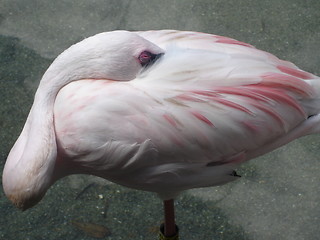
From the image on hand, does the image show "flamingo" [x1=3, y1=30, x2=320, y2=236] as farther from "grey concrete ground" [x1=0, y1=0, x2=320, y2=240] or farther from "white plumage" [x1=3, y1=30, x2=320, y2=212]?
"grey concrete ground" [x1=0, y1=0, x2=320, y2=240]

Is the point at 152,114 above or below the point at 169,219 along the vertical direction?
above

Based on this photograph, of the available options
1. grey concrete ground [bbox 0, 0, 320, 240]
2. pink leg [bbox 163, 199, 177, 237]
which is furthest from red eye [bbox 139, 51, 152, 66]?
grey concrete ground [bbox 0, 0, 320, 240]

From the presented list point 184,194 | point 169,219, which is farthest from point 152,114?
point 184,194

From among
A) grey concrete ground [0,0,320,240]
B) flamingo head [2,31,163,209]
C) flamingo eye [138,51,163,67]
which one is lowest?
grey concrete ground [0,0,320,240]

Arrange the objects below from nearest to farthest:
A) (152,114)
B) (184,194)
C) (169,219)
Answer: (152,114) → (169,219) → (184,194)

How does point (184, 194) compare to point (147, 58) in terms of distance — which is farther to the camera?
point (184, 194)

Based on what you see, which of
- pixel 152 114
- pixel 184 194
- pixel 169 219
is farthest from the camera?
pixel 184 194

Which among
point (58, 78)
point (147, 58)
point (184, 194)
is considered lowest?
point (184, 194)

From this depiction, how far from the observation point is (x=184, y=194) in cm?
277

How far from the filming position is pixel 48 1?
Answer: 3719 millimetres

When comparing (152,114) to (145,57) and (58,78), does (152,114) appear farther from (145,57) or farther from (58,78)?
(58,78)

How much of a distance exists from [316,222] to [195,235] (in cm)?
48

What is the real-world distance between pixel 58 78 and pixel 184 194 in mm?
940

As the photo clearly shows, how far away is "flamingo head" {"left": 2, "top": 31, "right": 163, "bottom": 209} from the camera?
77.1 inches
